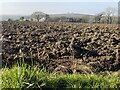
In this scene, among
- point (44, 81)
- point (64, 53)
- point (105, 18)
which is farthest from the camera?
point (105, 18)

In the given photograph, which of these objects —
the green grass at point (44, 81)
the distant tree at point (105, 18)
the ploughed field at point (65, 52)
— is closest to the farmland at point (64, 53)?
the ploughed field at point (65, 52)

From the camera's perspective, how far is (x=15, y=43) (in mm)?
10172

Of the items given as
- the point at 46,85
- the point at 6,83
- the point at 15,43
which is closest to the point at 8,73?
the point at 6,83

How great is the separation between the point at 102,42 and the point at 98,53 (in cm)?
153

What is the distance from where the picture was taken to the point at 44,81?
5691 mm

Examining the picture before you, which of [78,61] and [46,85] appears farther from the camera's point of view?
[78,61]

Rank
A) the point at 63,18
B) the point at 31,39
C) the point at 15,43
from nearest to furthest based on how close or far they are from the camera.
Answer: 1. the point at 15,43
2. the point at 31,39
3. the point at 63,18

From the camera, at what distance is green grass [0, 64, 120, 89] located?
5559mm

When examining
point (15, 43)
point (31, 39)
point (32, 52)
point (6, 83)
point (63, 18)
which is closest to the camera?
point (6, 83)

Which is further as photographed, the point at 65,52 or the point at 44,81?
the point at 65,52

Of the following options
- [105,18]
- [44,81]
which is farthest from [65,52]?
[105,18]

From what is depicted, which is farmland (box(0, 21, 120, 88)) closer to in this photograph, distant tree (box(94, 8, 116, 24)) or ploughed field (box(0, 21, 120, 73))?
ploughed field (box(0, 21, 120, 73))

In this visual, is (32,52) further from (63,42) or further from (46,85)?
(46,85)

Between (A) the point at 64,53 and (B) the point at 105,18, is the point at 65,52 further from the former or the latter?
(B) the point at 105,18
